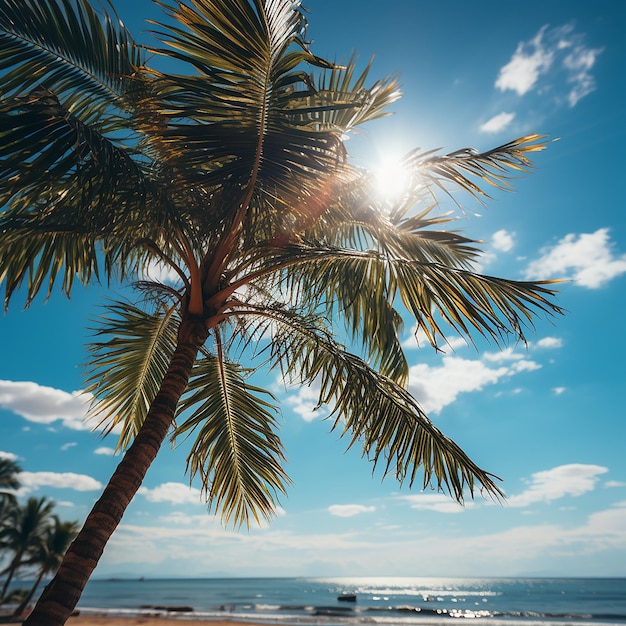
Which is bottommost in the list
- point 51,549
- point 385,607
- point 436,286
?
point 436,286

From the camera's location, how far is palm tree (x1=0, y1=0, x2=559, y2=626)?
3.50 meters

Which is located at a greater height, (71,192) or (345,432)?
(71,192)

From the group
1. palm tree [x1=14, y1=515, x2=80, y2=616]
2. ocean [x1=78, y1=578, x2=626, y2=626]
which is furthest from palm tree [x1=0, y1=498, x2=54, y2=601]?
ocean [x1=78, y1=578, x2=626, y2=626]

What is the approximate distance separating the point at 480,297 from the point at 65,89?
13.3ft

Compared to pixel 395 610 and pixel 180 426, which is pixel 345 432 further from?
pixel 395 610

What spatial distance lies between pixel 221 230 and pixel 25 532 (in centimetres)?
2655

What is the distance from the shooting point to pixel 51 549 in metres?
24.6

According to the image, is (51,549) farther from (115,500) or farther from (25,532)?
(115,500)

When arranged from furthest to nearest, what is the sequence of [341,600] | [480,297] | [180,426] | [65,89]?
[341,600], [180,426], [65,89], [480,297]

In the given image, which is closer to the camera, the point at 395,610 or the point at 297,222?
the point at 297,222

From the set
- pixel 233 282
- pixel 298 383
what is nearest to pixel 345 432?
pixel 298 383

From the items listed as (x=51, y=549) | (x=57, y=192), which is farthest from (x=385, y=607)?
(x=57, y=192)

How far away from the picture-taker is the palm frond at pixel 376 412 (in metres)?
4.71

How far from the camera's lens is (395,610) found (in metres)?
40.0
